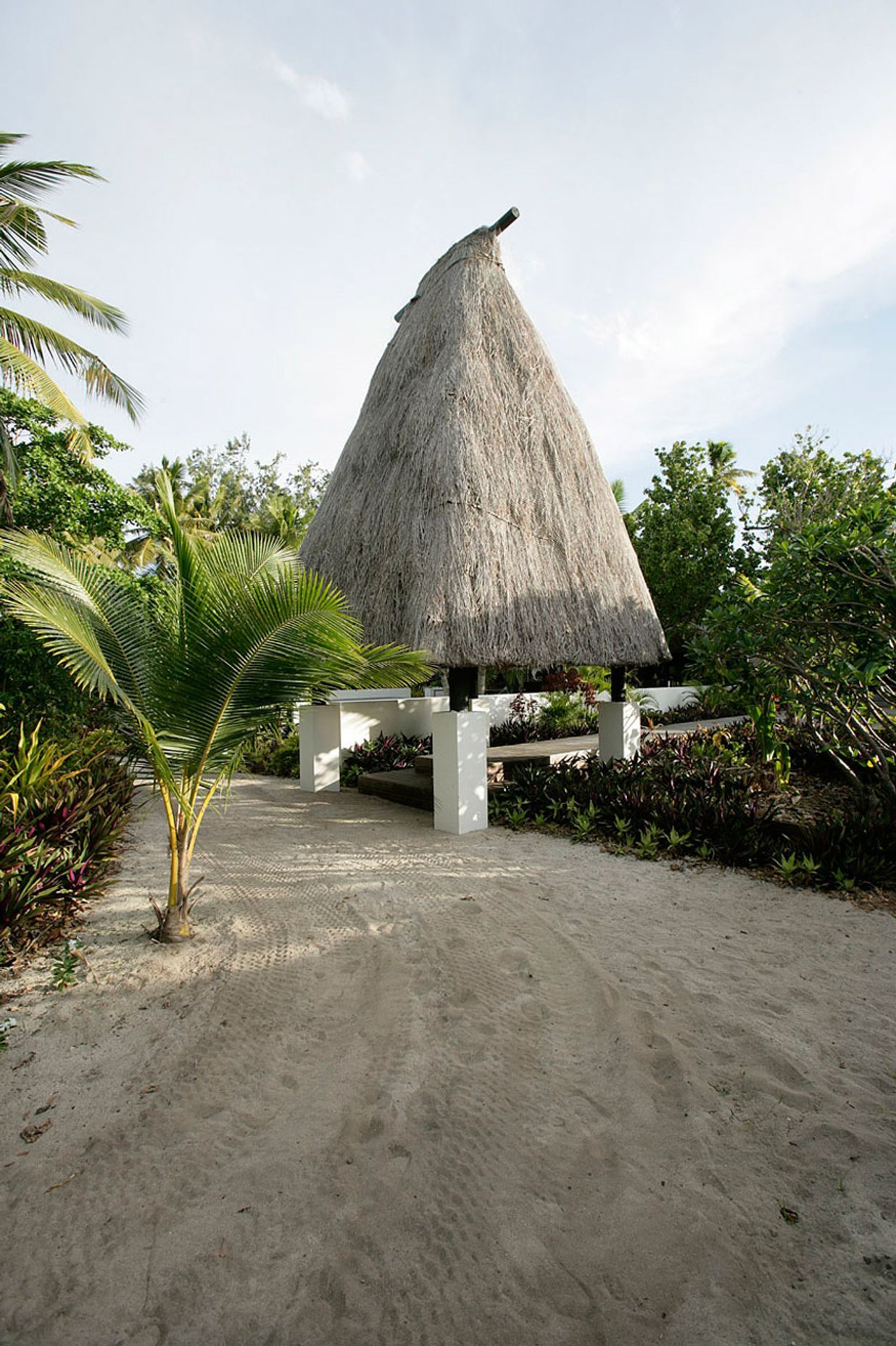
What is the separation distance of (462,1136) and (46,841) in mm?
3704

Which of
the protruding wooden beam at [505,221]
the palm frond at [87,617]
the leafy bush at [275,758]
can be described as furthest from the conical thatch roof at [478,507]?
the leafy bush at [275,758]

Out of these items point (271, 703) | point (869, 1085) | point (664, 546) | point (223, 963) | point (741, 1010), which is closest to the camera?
point (869, 1085)

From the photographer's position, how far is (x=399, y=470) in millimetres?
7305

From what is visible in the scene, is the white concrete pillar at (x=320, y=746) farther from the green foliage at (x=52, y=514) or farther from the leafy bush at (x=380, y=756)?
the green foliage at (x=52, y=514)

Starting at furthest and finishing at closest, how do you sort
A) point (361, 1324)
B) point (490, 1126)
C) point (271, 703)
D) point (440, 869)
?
1. point (440, 869)
2. point (271, 703)
3. point (490, 1126)
4. point (361, 1324)

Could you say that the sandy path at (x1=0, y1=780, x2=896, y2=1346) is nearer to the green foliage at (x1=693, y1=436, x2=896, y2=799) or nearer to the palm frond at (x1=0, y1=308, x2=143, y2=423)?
the green foliage at (x1=693, y1=436, x2=896, y2=799)

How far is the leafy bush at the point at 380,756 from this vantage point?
1012 centimetres

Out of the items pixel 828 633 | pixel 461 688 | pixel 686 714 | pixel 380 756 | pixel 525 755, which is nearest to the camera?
pixel 828 633

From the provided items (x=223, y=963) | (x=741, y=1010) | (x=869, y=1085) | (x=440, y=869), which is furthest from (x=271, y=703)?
(x=869, y=1085)

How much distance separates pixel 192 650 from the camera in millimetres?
3715

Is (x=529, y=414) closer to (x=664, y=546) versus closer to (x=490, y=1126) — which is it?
(x=490, y=1126)

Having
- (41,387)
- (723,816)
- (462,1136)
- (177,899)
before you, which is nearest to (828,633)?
(723,816)

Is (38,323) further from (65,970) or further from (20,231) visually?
(65,970)

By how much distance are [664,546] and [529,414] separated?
12.6 meters
